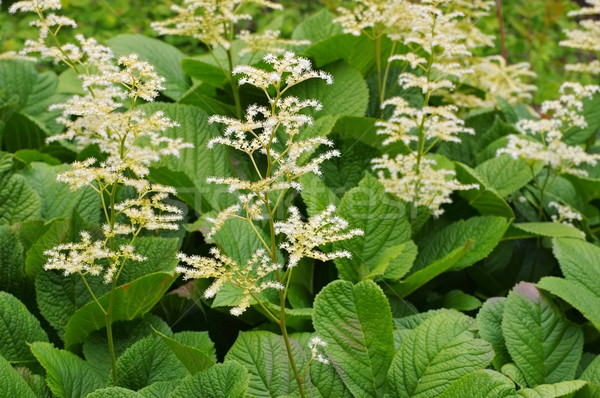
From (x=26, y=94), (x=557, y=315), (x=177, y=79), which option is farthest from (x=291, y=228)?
(x=26, y=94)

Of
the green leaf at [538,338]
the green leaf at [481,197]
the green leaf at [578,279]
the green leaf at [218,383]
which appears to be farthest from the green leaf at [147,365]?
the green leaf at [481,197]

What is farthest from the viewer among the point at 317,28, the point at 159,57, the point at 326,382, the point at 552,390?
the point at 317,28

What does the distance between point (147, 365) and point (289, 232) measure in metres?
0.54

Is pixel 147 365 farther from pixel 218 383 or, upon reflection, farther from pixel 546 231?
pixel 546 231

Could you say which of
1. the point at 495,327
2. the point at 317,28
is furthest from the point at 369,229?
the point at 317,28

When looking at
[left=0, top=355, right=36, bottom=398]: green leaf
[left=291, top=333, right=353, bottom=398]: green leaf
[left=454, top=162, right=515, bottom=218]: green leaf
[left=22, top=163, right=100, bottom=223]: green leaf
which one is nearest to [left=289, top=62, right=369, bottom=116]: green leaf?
[left=454, top=162, right=515, bottom=218]: green leaf

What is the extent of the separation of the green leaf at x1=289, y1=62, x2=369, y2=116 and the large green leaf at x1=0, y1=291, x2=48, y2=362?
1230 mm

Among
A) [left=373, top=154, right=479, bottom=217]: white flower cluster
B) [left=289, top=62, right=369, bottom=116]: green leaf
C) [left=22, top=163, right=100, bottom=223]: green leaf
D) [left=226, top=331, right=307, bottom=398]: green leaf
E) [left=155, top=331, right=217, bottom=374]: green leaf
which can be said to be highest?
[left=289, top=62, right=369, bottom=116]: green leaf

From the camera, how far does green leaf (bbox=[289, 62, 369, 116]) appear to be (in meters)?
2.37

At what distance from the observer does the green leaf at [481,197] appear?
2186 millimetres

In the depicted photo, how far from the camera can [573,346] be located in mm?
1708

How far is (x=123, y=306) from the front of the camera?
1.65 m

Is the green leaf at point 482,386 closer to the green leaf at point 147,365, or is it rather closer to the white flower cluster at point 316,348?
the white flower cluster at point 316,348

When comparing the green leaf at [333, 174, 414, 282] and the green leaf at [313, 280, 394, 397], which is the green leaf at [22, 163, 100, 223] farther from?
the green leaf at [313, 280, 394, 397]
